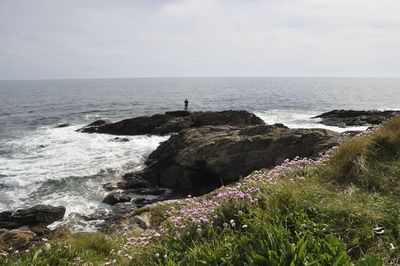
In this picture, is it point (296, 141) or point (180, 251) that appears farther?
point (296, 141)

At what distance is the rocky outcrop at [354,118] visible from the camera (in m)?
39.1

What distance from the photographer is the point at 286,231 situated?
4254mm

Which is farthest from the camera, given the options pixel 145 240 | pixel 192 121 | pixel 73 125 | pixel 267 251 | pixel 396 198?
pixel 73 125

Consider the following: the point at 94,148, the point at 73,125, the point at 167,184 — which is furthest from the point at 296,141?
the point at 73,125

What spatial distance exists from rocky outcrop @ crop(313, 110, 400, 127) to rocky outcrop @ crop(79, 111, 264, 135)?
10722 millimetres

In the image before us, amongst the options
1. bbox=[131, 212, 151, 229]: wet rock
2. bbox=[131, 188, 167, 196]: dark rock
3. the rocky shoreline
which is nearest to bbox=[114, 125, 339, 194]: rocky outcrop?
the rocky shoreline

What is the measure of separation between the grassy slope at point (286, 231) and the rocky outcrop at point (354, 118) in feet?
114

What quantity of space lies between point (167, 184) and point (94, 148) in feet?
39.4

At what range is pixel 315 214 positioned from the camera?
4.91m

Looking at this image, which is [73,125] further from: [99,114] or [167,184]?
[167,184]

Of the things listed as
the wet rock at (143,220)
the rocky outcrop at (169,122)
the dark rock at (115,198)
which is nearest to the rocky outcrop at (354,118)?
the rocky outcrop at (169,122)

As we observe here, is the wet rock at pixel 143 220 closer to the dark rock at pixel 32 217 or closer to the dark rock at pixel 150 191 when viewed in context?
the dark rock at pixel 32 217

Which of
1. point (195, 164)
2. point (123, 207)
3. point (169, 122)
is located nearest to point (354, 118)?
point (169, 122)

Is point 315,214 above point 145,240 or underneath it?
above
